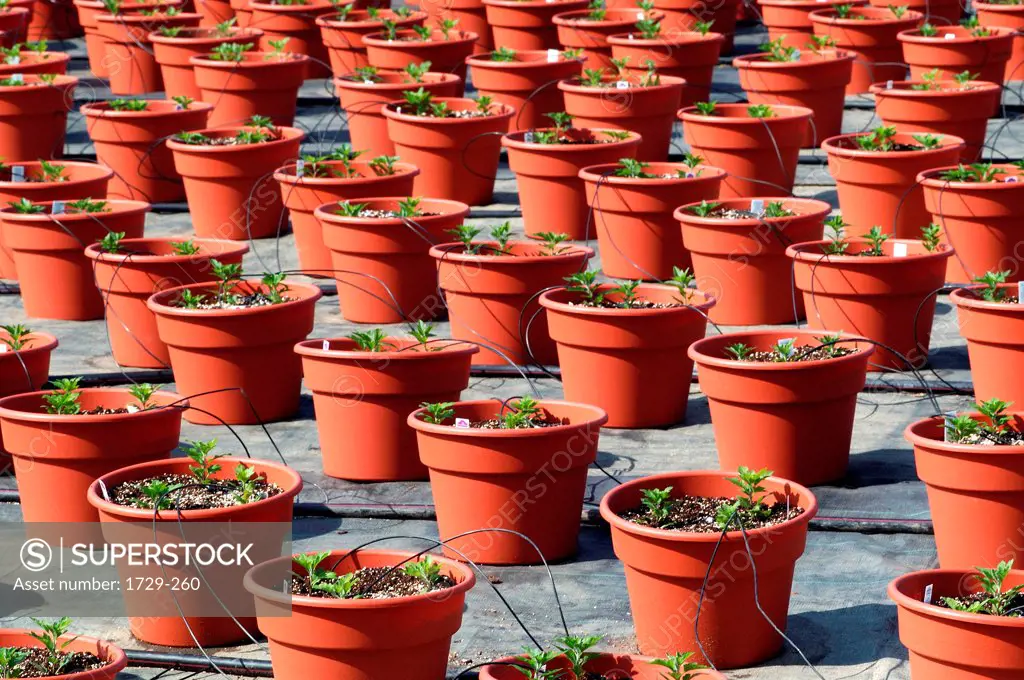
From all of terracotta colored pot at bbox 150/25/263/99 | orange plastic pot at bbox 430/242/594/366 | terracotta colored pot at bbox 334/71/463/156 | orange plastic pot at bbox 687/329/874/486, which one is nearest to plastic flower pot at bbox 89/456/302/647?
orange plastic pot at bbox 687/329/874/486

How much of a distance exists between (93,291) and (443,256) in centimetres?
176

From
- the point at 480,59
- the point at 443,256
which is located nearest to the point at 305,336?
the point at 443,256

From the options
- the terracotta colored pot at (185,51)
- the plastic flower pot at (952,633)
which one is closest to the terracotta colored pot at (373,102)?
the terracotta colored pot at (185,51)

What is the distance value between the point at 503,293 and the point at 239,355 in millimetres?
998

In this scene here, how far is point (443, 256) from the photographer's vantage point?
655 cm

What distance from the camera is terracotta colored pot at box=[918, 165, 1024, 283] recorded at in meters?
6.93

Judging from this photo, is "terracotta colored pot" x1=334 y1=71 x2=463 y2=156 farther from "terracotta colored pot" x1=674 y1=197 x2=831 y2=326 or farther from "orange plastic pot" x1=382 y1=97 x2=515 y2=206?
"terracotta colored pot" x1=674 y1=197 x2=831 y2=326

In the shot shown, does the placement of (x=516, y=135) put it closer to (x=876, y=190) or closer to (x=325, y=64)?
(x=876, y=190)

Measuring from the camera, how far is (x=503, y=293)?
6492 millimetres

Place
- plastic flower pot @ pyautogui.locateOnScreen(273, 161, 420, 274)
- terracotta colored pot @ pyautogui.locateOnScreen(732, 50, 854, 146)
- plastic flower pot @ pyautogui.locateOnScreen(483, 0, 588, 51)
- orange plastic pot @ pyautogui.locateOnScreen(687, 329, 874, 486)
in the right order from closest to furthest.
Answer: orange plastic pot @ pyautogui.locateOnScreen(687, 329, 874, 486), plastic flower pot @ pyautogui.locateOnScreen(273, 161, 420, 274), terracotta colored pot @ pyautogui.locateOnScreen(732, 50, 854, 146), plastic flower pot @ pyautogui.locateOnScreen(483, 0, 588, 51)

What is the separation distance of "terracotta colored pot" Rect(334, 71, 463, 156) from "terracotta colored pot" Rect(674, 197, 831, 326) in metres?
2.39

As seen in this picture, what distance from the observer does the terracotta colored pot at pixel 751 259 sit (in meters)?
6.78

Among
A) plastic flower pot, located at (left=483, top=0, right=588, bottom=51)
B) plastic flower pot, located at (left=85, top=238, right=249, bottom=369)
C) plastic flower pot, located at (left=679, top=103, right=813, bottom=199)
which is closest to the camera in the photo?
plastic flower pot, located at (left=85, top=238, right=249, bottom=369)

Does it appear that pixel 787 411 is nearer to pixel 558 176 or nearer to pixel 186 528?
pixel 186 528
